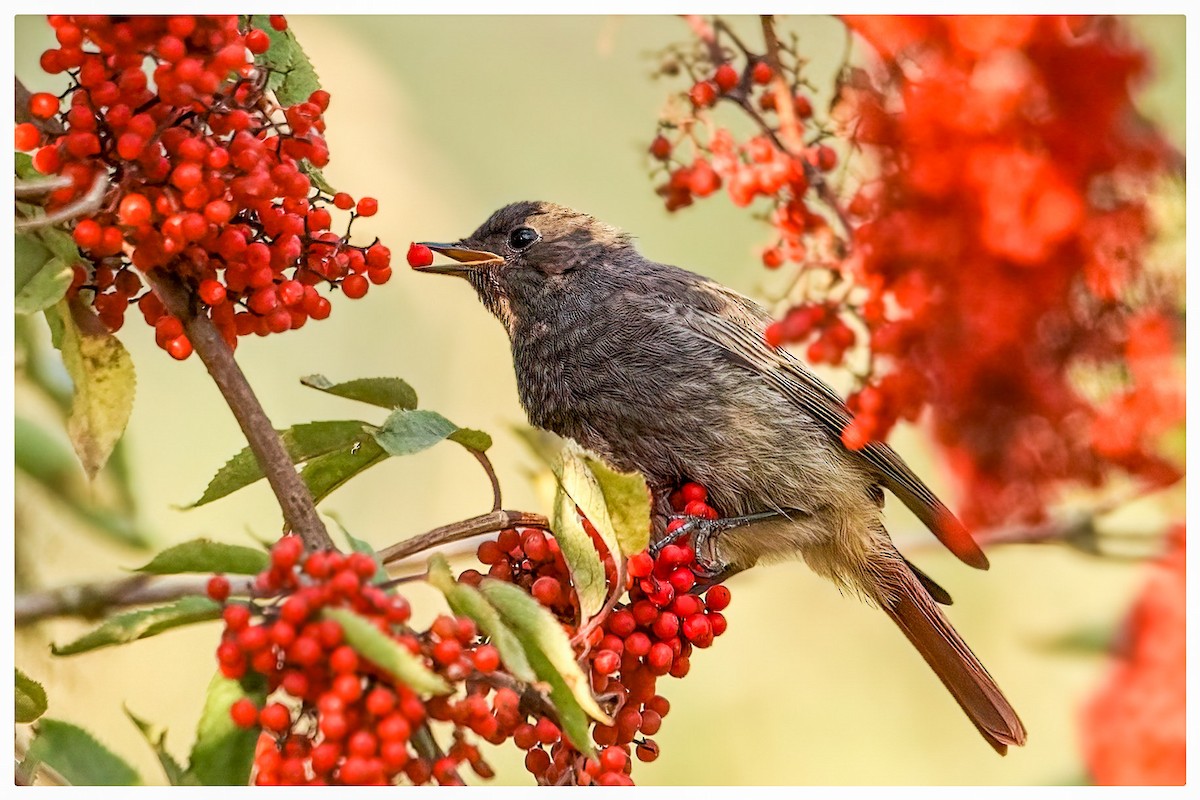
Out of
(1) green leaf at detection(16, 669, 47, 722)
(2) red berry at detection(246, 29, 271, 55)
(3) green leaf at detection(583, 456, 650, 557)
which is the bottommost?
(1) green leaf at detection(16, 669, 47, 722)

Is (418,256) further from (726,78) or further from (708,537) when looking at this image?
(708,537)

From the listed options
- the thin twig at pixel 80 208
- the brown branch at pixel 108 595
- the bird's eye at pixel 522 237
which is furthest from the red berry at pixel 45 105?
the bird's eye at pixel 522 237

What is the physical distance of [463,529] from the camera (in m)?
2.26

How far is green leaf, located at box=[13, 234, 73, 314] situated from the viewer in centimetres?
194

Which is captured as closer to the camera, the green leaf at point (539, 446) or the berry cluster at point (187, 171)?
the berry cluster at point (187, 171)

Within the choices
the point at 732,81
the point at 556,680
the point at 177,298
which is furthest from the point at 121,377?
the point at 732,81

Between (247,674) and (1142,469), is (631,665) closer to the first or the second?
(247,674)

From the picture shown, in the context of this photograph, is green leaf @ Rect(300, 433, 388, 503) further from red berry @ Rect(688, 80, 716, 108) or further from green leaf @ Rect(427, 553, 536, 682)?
red berry @ Rect(688, 80, 716, 108)

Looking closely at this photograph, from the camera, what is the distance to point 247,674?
190 cm

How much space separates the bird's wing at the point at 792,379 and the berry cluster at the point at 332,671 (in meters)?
1.52

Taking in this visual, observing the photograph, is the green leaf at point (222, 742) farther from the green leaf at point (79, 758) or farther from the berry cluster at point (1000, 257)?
the berry cluster at point (1000, 257)

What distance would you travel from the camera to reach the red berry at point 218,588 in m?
1.83

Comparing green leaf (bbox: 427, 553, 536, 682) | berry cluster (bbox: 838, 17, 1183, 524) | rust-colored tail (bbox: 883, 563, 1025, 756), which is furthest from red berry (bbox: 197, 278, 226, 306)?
rust-colored tail (bbox: 883, 563, 1025, 756)

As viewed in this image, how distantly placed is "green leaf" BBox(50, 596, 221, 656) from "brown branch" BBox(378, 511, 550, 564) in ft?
1.11
